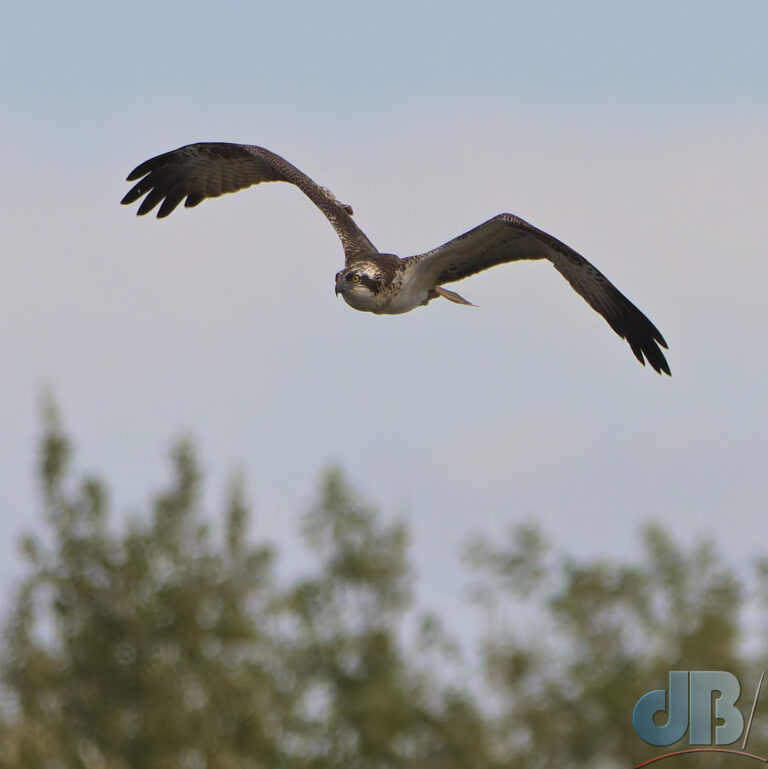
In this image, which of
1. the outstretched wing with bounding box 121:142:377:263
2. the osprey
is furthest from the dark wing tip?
the outstretched wing with bounding box 121:142:377:263

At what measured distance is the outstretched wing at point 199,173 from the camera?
15.9 meters

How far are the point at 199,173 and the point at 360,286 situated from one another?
405 cm

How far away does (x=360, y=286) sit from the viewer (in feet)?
41.8

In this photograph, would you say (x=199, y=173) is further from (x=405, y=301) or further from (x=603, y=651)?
(x=603, y=651)

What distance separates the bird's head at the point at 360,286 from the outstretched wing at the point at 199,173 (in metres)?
3.05

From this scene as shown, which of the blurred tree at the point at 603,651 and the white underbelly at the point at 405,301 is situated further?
the blurred tree at the point at 603,651

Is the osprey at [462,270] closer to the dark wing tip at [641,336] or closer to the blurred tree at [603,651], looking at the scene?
the dark wing tip at [641,336]

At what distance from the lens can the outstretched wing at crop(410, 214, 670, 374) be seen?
13156mm

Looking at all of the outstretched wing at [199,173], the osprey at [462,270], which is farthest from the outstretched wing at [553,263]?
the outstretched wing at [199,173]

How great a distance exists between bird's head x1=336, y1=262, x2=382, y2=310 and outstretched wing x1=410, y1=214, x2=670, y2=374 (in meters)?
0.55

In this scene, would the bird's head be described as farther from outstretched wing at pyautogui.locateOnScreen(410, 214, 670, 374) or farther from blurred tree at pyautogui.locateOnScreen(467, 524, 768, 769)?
blurred tree at pyautogui.locateOnScreen(467, 524, 768, 769)

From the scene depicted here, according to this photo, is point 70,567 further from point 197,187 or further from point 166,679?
point 197,187

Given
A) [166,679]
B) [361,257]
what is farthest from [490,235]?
[166,679]

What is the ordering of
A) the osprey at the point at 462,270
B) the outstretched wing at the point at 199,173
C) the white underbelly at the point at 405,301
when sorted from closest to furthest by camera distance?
the osprey at the point at 462,270, the white underbelly at the point at 405,301, the outstretched wing at the point at 199,173
